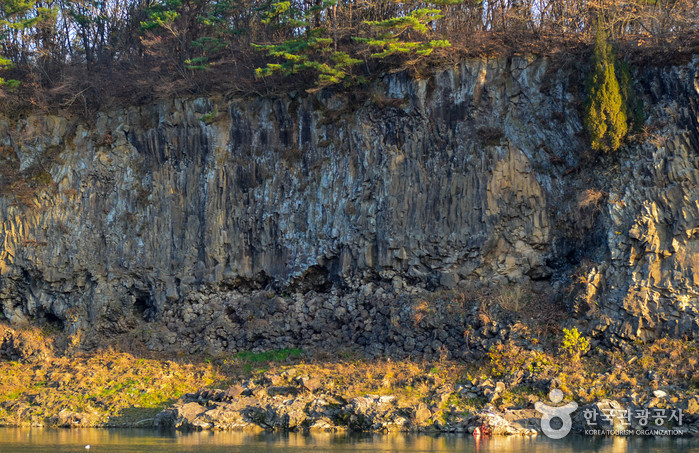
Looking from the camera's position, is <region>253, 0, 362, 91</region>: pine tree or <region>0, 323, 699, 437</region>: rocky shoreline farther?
<region>253, 0, 362, 91</region>: pine tree

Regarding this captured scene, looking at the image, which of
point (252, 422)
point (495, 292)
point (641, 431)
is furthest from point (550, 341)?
point (252, 422)

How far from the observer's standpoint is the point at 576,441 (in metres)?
21.7

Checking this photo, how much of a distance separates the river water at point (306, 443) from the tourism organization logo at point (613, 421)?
596 millimetres

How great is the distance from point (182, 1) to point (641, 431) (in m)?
27.7

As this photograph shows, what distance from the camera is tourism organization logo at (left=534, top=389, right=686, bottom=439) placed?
74.4 feet

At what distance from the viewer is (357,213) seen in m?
32.6

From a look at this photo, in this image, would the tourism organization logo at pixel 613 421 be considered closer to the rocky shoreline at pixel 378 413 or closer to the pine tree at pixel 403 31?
the rocky shoreline at pixel 378 413

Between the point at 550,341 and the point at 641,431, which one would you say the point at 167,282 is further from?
the point at 641,431

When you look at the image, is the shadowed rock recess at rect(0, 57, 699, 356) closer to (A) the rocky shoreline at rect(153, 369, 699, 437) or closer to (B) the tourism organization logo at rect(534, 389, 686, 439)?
(A) the rocky shoreline at rect(153, 369, 699, 437)

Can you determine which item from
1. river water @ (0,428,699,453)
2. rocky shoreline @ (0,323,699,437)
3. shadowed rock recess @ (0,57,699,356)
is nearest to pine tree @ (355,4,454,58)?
shadowed rock recess @ (0,57,699,356)

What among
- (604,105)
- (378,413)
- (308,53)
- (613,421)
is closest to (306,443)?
(378,413)

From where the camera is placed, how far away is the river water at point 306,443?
20.0 m

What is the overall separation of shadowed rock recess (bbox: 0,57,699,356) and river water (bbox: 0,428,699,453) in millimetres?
6240

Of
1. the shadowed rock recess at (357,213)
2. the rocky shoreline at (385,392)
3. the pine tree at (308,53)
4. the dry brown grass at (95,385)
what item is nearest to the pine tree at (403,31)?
the pine tree at (308,53)
